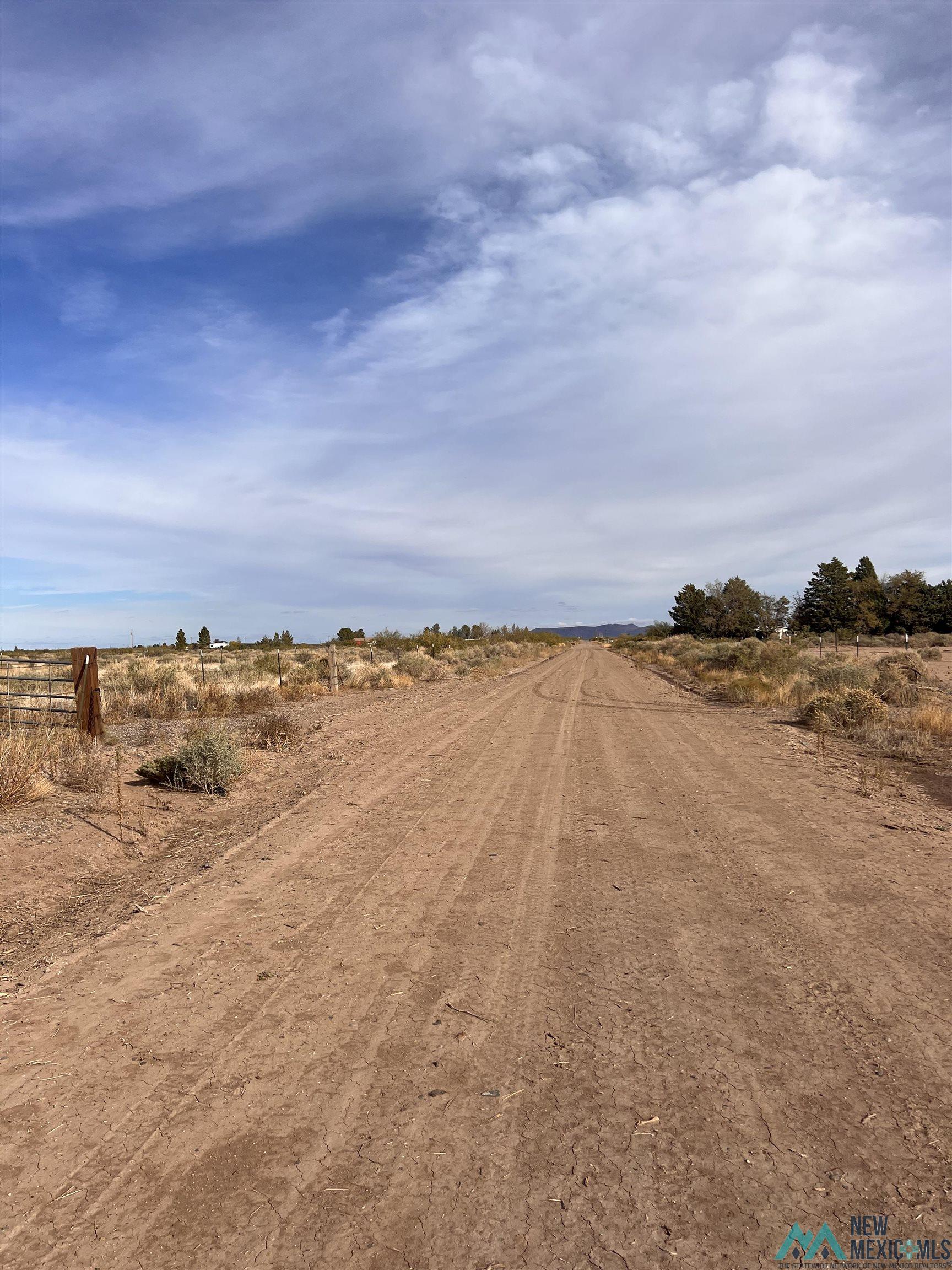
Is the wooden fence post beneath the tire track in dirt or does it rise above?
above

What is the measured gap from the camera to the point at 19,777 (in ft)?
28.2

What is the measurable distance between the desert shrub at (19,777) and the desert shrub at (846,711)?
47.1ft

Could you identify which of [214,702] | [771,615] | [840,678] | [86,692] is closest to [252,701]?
[214,702]

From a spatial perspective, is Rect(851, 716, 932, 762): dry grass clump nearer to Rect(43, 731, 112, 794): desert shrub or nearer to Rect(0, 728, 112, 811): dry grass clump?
Rect(43, 731, 112, 794): desert shrub

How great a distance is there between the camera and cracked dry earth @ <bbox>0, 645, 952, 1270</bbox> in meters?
2.68

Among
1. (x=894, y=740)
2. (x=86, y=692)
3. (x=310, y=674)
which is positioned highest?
(x=86, y=692)

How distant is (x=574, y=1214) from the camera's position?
2.70 meters

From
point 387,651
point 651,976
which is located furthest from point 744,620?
point 651,976

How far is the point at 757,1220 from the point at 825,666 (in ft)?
77.3

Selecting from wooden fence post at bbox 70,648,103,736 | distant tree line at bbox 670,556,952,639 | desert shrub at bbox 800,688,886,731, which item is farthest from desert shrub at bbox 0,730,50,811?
distant tree line at bbox 670,556,952,639

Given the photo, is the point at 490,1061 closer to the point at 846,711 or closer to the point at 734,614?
the point at 846,711

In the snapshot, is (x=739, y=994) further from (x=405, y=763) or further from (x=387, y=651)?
(x=387, y=651)

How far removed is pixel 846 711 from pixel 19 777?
50.5 ft

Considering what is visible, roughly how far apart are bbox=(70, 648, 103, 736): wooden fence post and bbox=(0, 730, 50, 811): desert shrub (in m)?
3.00
